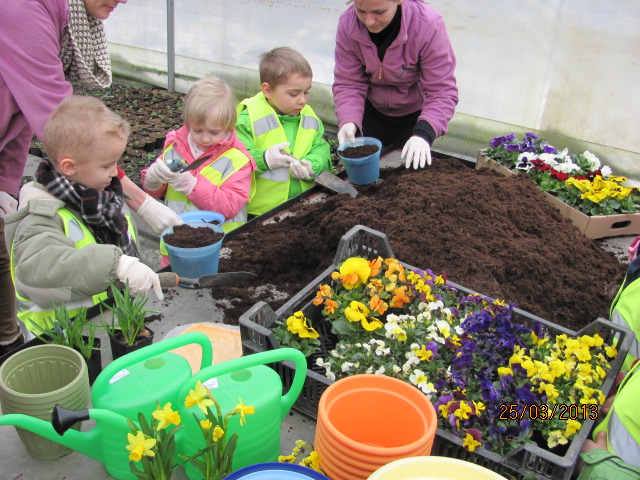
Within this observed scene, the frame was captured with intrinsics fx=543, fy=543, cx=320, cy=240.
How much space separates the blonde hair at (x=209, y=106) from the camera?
95.7 inches

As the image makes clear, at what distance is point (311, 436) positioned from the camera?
141 centimetres

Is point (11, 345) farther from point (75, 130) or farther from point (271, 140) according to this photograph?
point (271, 140)

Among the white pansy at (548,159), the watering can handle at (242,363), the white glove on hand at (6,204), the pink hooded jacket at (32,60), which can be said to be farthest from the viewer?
the white pansy at (548,159)

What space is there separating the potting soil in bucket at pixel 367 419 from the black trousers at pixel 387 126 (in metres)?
2.54

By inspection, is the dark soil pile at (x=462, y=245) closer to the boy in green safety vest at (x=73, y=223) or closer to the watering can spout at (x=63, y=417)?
the boy in green safety vest at (x=73, y=223)

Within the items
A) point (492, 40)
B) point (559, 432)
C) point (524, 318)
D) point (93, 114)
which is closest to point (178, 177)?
point (93, 114)

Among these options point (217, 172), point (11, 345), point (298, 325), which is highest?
point (298, 325)

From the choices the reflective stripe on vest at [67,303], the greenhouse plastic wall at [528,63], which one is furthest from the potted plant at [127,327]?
the greenhouse plastic wall at [528,63]

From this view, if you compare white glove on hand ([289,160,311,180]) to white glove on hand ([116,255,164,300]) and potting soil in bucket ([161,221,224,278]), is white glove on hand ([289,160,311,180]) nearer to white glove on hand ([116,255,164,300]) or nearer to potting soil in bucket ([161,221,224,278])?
potting soil in bucket ([161,221,224,278])

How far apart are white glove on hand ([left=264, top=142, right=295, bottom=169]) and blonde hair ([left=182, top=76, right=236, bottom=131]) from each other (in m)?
0.35

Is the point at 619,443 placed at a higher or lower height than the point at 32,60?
lower

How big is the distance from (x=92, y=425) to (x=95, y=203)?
698 mm

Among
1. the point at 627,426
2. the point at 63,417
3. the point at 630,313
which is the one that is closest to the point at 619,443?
the point at 627,426

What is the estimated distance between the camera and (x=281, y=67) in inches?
110
